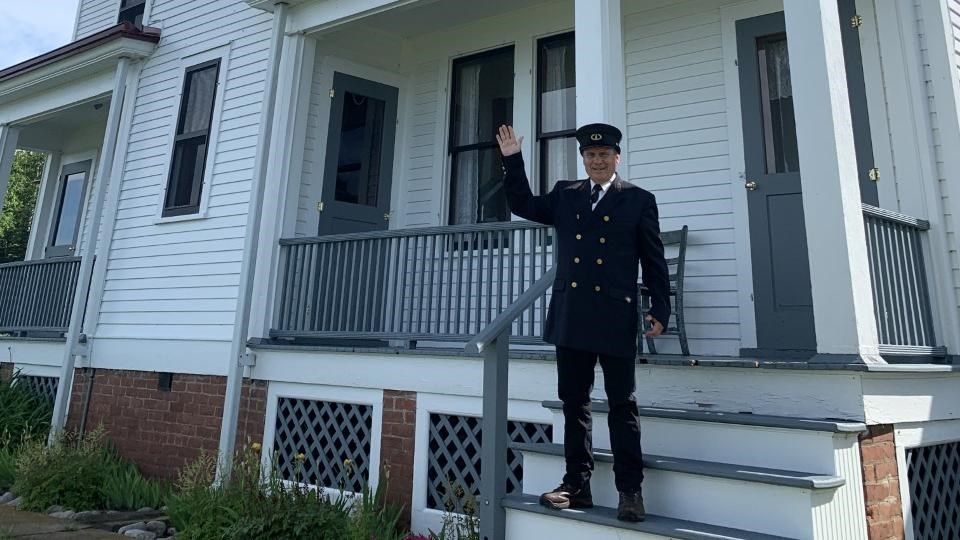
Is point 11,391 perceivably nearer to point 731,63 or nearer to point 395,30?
point 395,30

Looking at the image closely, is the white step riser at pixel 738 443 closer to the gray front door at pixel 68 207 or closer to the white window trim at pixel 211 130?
the white window trim at pixel 211 130

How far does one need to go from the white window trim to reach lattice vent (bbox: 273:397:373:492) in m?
2.45

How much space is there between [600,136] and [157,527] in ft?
14.5

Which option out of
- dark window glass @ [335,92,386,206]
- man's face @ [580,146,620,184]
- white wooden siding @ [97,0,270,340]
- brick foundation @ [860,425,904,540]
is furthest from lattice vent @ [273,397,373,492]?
brick foundation @ [860,425,904,540]

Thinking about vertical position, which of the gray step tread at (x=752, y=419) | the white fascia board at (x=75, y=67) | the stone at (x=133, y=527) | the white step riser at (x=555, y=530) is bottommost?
the stone at (x=133, y=527)

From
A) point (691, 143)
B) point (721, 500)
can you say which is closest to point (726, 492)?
point (721, 500)

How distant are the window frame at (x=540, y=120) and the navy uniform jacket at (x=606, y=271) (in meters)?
3.10

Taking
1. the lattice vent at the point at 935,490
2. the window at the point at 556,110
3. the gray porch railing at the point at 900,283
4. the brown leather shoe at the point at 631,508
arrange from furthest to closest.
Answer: the window at the point at 556,110
the gray porch railing at the point at 900,283
the lattice vent at the point at 935,490
the brown leather shoe at the point at 631,508

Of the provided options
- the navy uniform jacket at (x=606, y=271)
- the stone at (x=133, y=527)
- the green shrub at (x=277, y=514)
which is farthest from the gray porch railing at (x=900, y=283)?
the stone at (x=133, y=527)

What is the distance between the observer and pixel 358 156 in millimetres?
6852

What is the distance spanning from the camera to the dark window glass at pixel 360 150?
6.76m

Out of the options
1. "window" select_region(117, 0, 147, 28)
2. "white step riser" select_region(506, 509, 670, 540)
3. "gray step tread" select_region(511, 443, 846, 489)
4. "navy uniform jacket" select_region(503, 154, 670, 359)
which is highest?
"window" select_region(117, 0, 147, 28)

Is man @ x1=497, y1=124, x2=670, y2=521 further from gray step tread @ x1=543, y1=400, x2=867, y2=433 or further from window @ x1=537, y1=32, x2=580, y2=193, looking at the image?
window @ x1=537, y1=32, x2=580, y2=193

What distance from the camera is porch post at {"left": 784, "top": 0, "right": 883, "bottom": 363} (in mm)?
3260
